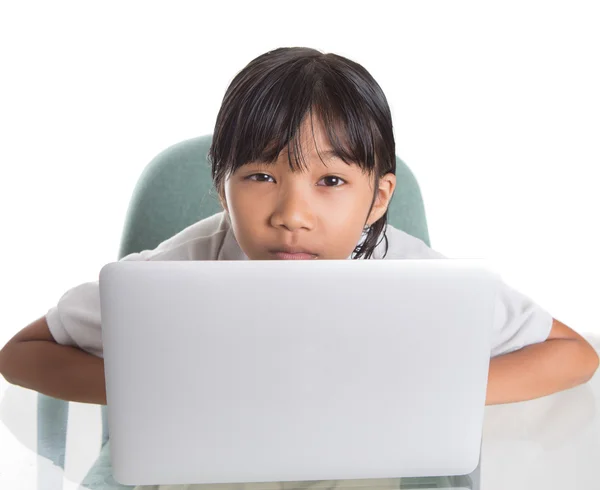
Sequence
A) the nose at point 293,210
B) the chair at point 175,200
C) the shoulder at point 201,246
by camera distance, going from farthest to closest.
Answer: the chair at point 175,200 → the shoulder at point 201,246 → the nose at point 293,210

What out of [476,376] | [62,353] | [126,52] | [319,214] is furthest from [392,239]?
[126,52]

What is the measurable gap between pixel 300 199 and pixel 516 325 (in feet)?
1.09

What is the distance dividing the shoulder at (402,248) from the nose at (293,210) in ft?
1.23

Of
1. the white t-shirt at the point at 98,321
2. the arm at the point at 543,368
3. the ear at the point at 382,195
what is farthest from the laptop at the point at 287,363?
the ear at the point at 382,195

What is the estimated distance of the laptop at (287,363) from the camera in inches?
24.3

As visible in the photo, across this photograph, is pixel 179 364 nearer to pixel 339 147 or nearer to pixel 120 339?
pixel 120 339

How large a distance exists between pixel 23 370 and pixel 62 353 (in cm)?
5

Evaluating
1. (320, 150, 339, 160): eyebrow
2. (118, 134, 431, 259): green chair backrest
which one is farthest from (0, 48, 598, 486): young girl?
(118, 134, 431, 259): green chair backrest

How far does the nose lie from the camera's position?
0.91 m

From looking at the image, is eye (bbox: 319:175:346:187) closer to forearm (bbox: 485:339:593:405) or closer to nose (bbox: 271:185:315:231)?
nose (bbox: 271:185:315:231)

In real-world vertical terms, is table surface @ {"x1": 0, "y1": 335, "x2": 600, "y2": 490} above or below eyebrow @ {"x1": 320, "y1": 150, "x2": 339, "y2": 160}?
below

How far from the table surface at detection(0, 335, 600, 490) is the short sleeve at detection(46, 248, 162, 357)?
8 centimetres

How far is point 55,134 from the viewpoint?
252 centimetres

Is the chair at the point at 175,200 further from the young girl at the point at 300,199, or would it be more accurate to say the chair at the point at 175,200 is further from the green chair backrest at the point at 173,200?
the young girl at the point at 300,199
